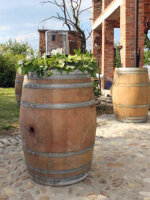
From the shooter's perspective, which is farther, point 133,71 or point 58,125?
point 133,71

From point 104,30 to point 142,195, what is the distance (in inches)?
405

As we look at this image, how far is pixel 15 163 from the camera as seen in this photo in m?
2.78

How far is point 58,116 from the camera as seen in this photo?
205 cm

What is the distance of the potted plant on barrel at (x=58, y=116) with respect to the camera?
2.04m

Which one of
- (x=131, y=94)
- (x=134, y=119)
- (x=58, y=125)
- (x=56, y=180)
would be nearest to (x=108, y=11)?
(x=131, y=94)

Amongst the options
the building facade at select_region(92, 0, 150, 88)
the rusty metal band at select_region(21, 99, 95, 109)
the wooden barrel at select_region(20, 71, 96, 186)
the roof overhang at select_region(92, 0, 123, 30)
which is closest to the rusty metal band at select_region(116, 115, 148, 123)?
the building facade at select_region(92, 0, 150, 88)

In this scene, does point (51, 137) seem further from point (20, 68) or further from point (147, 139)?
point (147, 139)

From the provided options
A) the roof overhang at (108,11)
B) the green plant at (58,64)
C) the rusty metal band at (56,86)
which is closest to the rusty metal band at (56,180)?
the rusty metal band at (56,86)

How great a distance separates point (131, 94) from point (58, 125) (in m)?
2.79

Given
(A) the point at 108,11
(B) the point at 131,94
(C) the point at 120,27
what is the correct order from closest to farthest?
(B) the point at 131,94, (C) the point at 120,27, (A) the point at 108,11

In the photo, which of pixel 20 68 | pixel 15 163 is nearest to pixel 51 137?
pixel 20 68

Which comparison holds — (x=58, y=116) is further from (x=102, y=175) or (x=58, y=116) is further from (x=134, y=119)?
(x=134, y=119)

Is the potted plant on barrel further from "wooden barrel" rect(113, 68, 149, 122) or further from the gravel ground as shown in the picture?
"wooden barrel" rect(113, 68, 149, 122)

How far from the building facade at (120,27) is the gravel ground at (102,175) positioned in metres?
3.85
